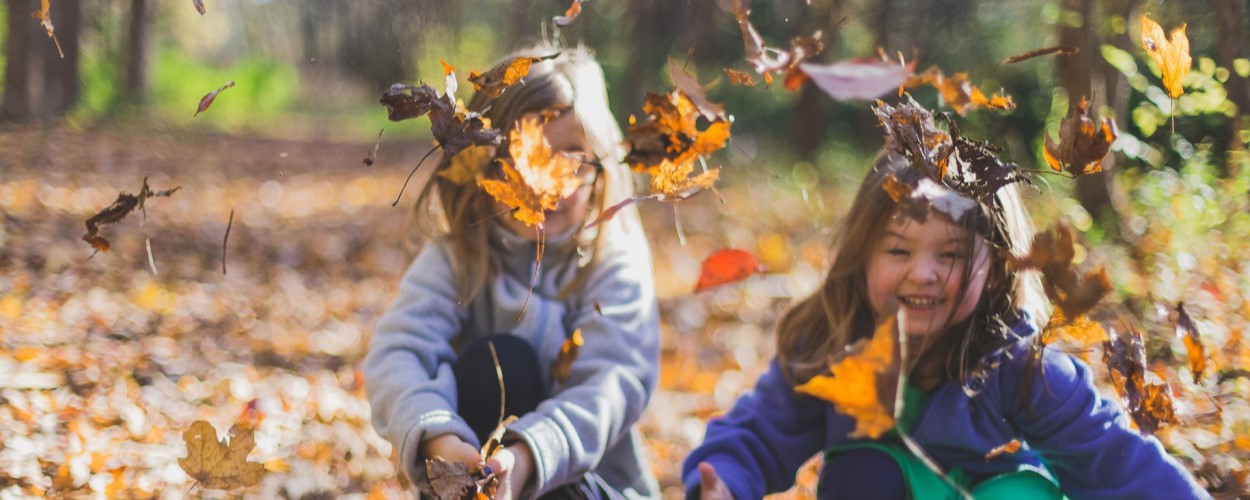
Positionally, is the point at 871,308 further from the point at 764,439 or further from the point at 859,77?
the point at 859,77

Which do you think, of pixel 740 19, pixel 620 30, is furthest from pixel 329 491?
pixel 620 30

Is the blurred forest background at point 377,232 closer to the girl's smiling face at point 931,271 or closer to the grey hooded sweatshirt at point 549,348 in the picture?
the girl's smiling face at point 931,271

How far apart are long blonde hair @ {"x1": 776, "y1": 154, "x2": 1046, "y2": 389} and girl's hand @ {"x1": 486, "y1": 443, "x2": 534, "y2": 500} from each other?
1.81 feet

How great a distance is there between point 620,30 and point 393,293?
7.69 metres

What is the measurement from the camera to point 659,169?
1621 mm

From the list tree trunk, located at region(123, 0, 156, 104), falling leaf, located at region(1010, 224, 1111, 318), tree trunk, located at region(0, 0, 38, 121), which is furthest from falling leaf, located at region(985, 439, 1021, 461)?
tree trunk, located at region(123, 0, 156, 104)

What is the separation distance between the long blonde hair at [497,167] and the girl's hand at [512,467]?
0.44 m

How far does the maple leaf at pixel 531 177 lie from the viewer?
1.59 meters

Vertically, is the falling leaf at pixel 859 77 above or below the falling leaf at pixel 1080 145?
above

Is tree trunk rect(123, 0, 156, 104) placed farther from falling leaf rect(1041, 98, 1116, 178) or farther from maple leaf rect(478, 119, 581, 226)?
falling leaf rect(1041, 98, 1116, 178)

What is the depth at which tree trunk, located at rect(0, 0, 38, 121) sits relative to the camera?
6.79m

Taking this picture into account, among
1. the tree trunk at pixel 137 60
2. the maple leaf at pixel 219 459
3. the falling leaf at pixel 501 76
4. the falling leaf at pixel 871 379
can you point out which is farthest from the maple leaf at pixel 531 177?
the tree trunk at pixel 137 60

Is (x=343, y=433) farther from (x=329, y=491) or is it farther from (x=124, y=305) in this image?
(x=124, y=305)

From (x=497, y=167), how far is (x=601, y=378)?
1.62 ft
